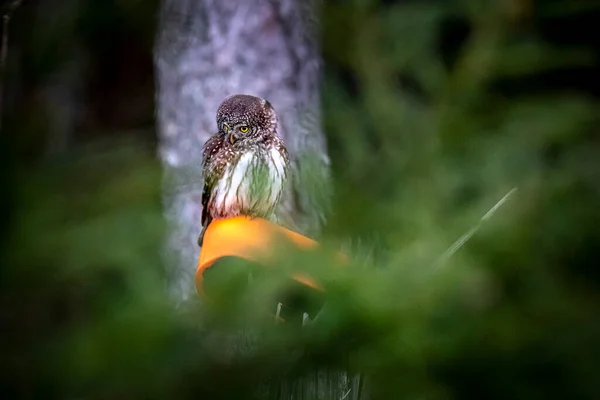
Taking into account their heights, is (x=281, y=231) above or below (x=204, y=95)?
below

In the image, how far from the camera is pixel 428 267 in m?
1.02

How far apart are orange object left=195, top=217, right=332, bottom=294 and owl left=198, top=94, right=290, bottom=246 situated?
6 centimetres

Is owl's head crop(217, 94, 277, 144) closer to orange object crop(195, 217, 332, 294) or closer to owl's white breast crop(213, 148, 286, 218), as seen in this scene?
owl's white breast crop(213, 148, 286, 218)

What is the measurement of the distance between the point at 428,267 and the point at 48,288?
52cm

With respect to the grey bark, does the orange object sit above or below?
below

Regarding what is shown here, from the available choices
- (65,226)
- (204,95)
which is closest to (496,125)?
(204,95)

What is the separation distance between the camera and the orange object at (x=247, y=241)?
103cm

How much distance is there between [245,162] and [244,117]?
9cm

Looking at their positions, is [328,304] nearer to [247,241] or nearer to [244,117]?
[247,241]

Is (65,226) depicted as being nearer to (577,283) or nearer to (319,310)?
(319,310)

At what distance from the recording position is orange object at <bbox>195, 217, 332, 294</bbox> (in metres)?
1.03

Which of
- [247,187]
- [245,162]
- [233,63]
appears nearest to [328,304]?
[247,187]

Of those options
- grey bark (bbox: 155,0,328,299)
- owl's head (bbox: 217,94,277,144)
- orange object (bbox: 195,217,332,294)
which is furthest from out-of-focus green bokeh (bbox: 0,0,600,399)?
grey bark (bbox: 155,0,328,299)

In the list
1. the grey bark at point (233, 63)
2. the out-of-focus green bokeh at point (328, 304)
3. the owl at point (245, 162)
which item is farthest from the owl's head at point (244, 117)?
the grey bark at point (233, 63)
